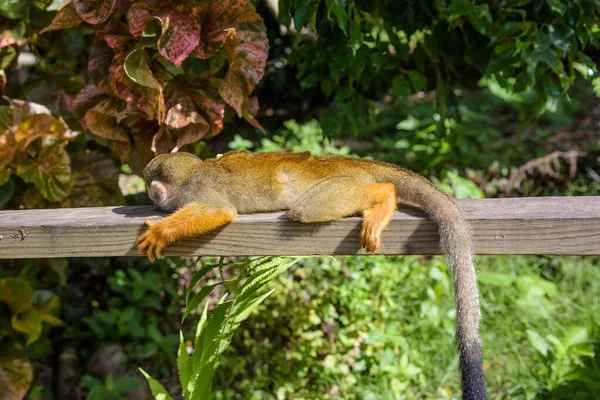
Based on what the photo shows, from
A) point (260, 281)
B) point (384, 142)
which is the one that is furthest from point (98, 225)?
point (384, 142)

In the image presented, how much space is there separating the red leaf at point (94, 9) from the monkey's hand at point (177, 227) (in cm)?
80

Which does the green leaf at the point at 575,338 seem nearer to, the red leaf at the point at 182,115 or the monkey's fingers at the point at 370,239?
the monkey's fingers at the point at 370,239

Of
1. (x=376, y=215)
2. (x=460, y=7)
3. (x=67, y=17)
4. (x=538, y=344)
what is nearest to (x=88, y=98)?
(x=67, y=17)

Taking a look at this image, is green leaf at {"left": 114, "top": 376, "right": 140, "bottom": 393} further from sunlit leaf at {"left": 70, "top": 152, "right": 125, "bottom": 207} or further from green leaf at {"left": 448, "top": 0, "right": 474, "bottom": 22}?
green leaf at {"left": 448, "top": 0, "right": 474, "bottom": 22}

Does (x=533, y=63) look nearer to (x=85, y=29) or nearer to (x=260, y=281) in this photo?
(x=260, y=281)

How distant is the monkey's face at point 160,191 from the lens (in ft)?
7.65

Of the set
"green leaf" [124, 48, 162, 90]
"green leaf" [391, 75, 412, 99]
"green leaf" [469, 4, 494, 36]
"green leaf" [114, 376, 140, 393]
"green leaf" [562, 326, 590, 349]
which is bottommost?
"green leaf" [114, 376, 140, 393]

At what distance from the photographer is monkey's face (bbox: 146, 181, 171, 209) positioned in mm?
2332

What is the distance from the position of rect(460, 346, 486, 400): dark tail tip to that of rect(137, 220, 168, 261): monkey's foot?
870 mm

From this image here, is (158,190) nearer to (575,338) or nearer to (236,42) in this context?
(236,42)

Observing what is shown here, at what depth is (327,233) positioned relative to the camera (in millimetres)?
2027

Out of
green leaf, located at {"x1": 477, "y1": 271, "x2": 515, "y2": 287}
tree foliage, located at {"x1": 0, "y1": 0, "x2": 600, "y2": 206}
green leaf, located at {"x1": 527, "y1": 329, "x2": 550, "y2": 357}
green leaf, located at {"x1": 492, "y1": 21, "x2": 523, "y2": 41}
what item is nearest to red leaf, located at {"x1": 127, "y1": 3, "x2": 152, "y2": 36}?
tree foliage, located at {"x1": 0, "y1": 0, "x2": 600, "y2": 206}

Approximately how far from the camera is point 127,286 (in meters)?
4.41

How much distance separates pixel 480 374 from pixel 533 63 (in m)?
1.34
